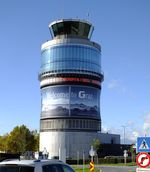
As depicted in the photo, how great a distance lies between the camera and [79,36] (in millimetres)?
135500

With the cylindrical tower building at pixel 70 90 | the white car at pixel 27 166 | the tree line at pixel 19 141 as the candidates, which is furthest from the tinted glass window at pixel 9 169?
the tree line at pixel 19 141

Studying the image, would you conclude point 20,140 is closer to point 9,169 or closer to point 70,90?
point 70,90

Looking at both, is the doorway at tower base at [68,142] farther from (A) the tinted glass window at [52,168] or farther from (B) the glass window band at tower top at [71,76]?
(A) the tinted glass window at [52,168]

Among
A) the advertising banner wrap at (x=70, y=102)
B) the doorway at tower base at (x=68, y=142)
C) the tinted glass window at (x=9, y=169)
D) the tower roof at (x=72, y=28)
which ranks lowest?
the tinted glass window at (x=9, y=169)

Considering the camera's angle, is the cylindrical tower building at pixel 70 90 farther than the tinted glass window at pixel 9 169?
Yes

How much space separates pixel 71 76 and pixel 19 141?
2441cm

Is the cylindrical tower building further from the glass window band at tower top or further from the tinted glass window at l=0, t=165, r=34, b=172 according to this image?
the tinted glass window at l=0, t=165, r=34, b=172

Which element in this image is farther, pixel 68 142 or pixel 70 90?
pixel 70 90

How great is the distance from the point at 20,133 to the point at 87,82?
24.8 m

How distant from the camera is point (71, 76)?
431 ft

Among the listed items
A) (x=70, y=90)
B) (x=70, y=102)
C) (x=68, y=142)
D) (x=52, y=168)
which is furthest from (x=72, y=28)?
(x=52, y=168)

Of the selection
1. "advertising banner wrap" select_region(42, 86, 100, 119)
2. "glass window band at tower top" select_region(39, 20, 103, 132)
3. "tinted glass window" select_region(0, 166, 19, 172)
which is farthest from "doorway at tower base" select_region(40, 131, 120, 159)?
"tinted glass window" select_region(0, 166, 19, 172)

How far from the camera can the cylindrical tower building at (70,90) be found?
425ft

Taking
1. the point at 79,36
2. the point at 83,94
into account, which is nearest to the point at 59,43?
the point at 79,36
